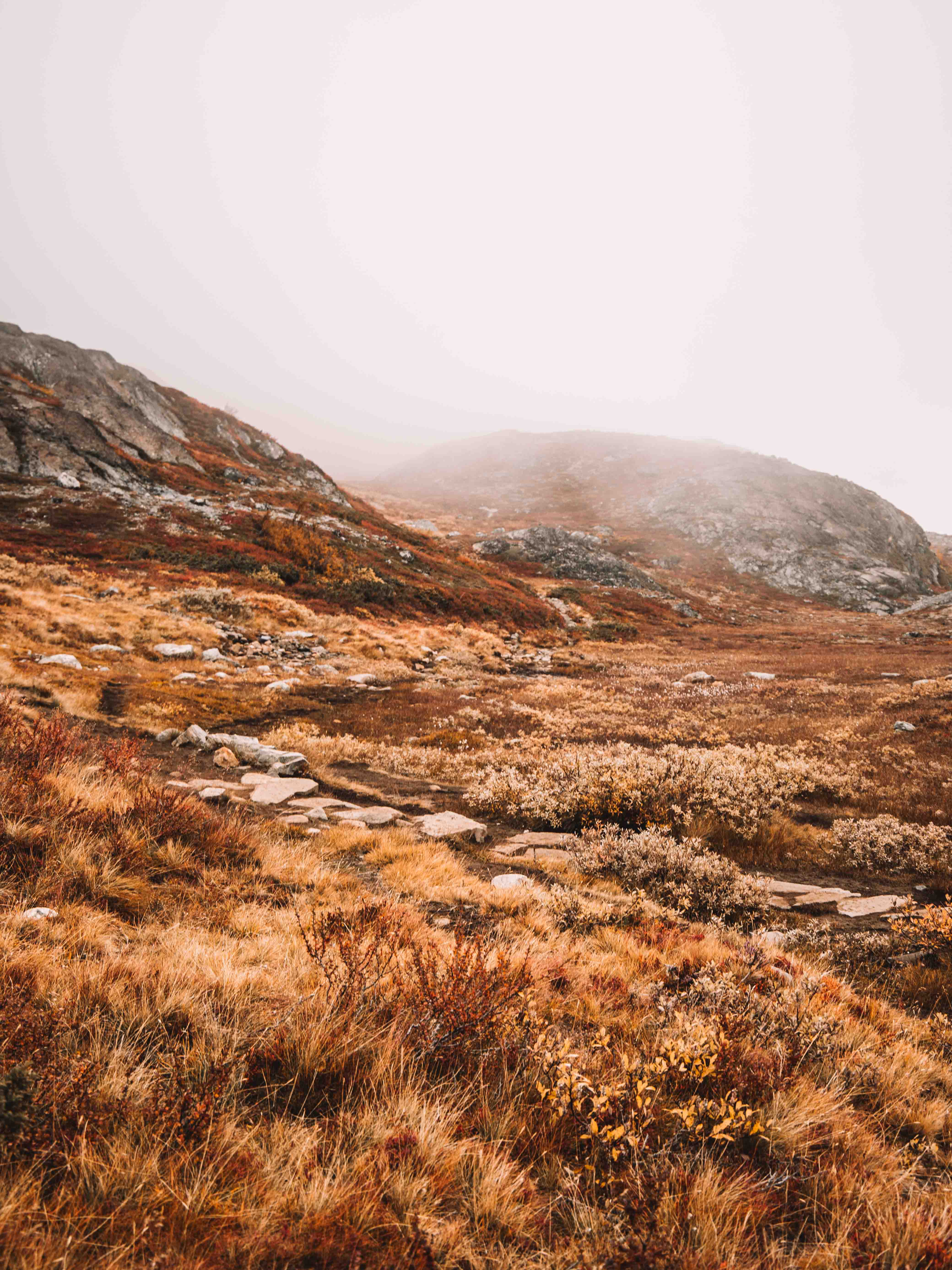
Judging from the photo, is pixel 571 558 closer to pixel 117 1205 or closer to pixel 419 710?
pixel 419 710

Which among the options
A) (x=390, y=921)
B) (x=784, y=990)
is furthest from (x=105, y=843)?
(x=784, y=990)

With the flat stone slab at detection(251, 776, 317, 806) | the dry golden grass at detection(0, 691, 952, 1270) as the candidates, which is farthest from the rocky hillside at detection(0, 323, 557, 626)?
the dry golden grass at detection(0, 691, 952, 1270)

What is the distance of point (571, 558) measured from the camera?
61.9 metres

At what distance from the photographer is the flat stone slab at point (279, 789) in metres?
7.46

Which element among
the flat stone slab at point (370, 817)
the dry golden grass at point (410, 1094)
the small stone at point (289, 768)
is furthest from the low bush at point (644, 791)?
the dry golden grass at point (410, 1094)

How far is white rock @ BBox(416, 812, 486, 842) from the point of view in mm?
7152

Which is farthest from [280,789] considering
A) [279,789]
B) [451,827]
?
[451,827]

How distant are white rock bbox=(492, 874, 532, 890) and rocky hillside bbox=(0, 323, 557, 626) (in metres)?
23.1

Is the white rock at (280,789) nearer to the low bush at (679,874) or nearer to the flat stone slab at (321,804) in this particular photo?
the flat stone slab at (321,804)

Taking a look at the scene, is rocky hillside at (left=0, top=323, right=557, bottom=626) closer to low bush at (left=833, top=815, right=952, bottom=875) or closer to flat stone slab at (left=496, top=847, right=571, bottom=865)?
flat stone slab at (left=496, top=847, right=571, bottom=865)

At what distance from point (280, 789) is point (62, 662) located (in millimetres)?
9298

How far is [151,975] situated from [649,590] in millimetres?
59981

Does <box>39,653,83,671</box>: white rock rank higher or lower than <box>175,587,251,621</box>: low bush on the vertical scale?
lower

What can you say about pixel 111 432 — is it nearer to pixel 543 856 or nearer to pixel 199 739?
pixel 199 739
